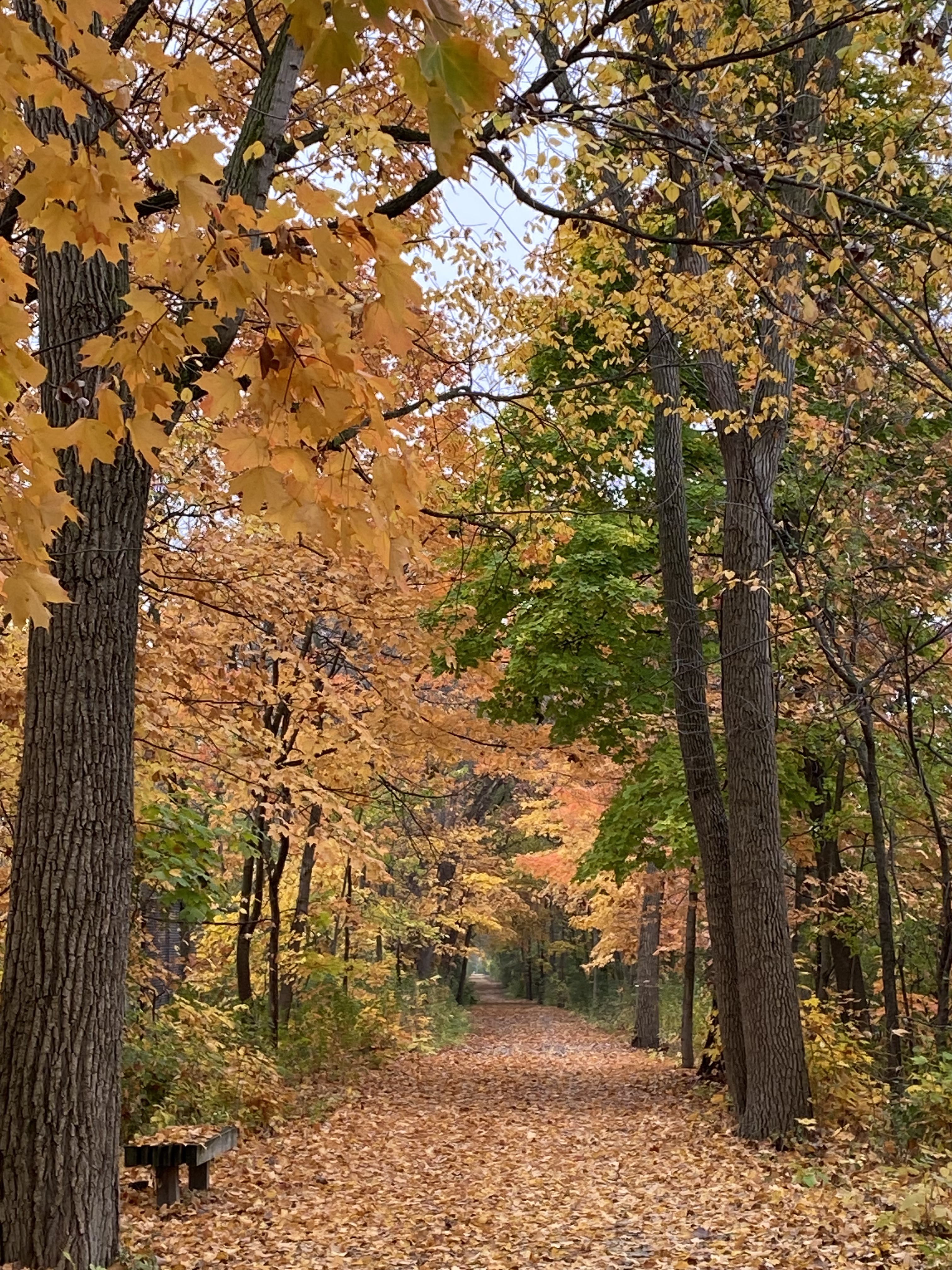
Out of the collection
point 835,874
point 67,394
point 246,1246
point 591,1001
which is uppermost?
point 67,394

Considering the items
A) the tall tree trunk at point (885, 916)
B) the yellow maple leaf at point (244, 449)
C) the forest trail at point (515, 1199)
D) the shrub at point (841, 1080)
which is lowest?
the forest trail at point (515, 1199)

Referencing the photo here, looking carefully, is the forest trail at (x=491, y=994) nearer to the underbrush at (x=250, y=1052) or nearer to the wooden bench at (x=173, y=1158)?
the underbrush at (x=250, y=1052)

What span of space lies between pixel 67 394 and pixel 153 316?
1240 mm

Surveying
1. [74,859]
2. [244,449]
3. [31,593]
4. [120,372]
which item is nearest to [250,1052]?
[74,859]

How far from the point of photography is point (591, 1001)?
105 ft

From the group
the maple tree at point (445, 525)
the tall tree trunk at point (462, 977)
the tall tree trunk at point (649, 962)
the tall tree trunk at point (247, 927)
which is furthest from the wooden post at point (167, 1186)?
the tall tree trunk at point (462, 977)

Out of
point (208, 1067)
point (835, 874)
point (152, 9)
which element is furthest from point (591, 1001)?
point (152, 9)

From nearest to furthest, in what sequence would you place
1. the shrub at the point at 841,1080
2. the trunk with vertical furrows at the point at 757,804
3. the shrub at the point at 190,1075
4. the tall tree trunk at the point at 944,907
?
the shrub at the point at 190,1075 < the tall tree trunk at the point at 944,907 < the shrub at the point at 841,1080 < the trunk with vertical furrows at the point at 757,804

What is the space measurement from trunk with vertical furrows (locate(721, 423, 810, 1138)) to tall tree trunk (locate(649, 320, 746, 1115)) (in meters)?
0.38

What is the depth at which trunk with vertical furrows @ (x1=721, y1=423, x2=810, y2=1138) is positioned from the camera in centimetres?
740

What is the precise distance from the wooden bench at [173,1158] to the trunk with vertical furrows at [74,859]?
5.82ft

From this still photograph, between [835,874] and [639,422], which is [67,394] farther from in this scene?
[835,874]

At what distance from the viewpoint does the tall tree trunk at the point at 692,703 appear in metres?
8.35

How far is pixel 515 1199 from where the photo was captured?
6141 millimetres
